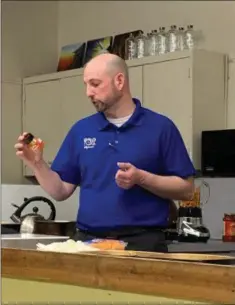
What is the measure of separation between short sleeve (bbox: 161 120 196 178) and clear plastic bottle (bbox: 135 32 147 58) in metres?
2.37

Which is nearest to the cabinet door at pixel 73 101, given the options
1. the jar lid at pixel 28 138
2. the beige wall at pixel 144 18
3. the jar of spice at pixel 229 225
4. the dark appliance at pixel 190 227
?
the beige wall at pixel 144 18

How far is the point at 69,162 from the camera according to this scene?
A: 7.30 ft

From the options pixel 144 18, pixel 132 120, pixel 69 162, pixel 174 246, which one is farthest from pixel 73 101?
pixel 174 246

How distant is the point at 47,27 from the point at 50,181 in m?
3.50

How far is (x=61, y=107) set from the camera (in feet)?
16.3

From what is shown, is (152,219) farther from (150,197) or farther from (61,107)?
(61,107)

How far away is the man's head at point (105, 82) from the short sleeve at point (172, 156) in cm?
19

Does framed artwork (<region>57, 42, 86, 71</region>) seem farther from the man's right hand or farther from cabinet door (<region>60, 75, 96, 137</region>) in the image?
the man's right hand

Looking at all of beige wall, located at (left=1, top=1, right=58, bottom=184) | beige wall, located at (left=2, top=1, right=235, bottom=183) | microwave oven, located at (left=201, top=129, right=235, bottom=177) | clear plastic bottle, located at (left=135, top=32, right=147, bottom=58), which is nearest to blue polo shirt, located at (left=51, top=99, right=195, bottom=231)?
microwave oven, located at (left=201, top=129, right=235, bottom=177)

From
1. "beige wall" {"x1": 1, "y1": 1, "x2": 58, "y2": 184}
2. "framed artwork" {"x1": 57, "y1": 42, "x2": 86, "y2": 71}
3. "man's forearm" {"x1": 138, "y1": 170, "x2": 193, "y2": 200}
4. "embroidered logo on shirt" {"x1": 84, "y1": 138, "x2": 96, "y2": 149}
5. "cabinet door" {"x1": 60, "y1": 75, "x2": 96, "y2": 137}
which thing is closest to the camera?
"man's forearm" {"x1": 138, "y1": 170, "x2": 193, "y2": 200}

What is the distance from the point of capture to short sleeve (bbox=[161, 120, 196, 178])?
2.08 meters

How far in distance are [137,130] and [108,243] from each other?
0.47 m

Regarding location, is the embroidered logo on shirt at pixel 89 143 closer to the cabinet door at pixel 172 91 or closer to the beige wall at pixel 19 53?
the cabinet door at pixel 172 91

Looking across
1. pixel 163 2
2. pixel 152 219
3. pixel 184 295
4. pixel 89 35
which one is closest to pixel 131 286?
pixel 184 295
